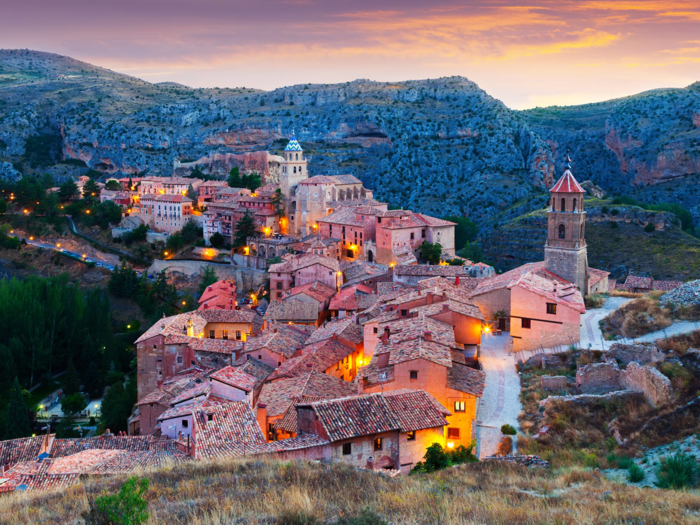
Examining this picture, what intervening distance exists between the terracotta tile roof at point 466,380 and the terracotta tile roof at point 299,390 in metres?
3.94

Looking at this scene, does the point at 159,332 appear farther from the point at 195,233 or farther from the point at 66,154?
the point at 66,154

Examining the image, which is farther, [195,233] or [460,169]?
[460,169]

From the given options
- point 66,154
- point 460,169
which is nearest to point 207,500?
point 460,169

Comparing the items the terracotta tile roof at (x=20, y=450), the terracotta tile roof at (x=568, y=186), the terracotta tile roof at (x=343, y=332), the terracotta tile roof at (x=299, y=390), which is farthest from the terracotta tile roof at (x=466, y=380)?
the terracotta tile roof at (x=20, y=450)

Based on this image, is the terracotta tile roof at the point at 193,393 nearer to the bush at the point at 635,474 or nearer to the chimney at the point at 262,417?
the chimney at the point at 262,417

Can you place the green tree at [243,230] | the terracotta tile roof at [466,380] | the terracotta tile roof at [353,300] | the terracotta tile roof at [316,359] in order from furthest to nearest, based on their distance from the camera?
the green tree at [243,230]
the terracotta tile roof at [353,300]
the terracotta tile roof at [316,359]
the terracotta tile roof at [466,380]

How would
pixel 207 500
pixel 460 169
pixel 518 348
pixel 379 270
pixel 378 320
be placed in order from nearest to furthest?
pixel 207 500, pixel 518 348, pixel 378 320, pixel 379 270, pixel 460 169

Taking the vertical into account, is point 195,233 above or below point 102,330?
above

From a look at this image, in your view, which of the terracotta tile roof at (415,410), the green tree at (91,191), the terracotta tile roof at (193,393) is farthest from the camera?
the green tree at (91,191)

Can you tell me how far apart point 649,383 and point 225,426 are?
1001cm

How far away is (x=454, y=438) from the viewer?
16188mm

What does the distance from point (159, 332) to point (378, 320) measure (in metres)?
10.5

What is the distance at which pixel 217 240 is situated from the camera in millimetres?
51781

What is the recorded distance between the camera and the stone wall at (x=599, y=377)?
1578 cm
